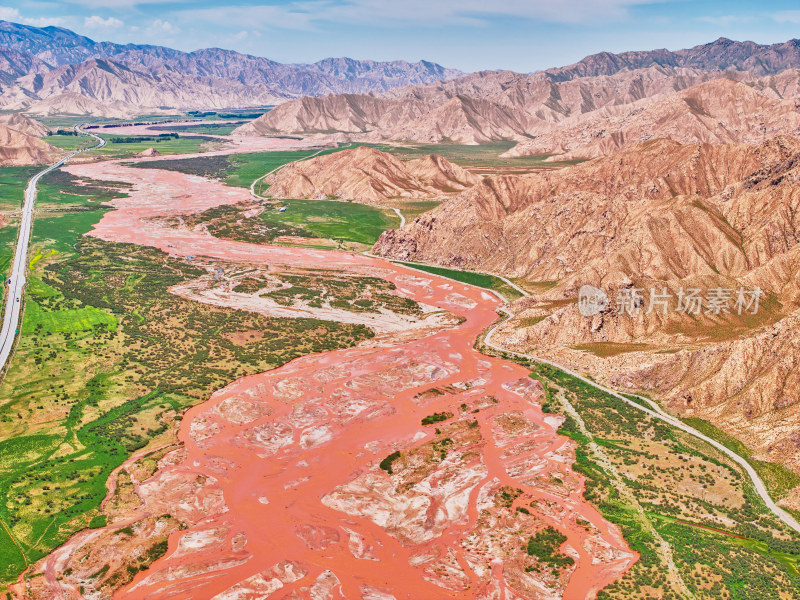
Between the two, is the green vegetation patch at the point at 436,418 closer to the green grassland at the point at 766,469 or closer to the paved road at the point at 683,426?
the paved road at the point at 683,426

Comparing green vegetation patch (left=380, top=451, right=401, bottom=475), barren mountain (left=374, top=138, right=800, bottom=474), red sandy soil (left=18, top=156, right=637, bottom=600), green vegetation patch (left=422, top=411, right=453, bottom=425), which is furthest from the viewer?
barren mountain (left=374, top=138, right=800, bottom=474)

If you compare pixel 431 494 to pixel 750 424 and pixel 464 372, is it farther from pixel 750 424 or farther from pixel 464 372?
pixel 750 424

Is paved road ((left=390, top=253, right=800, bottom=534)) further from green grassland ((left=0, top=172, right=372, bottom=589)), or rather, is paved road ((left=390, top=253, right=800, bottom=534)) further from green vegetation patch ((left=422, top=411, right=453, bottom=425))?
green grassland ((left=0, top=172, right=372, bottom=589))

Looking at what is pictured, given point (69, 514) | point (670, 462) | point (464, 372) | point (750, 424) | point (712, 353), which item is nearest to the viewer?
point (69, 514)

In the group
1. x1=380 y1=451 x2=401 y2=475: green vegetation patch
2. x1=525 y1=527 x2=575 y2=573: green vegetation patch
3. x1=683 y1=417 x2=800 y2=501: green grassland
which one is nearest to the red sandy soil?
x1=525 y1=527 x2=575 y2=573: green vegetation patch

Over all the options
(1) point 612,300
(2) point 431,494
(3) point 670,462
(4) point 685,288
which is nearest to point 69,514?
(2) point 431,494

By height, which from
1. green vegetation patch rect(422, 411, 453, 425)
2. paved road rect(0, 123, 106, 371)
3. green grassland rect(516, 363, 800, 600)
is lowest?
green grassland rect(516, 363, 800, 600)
